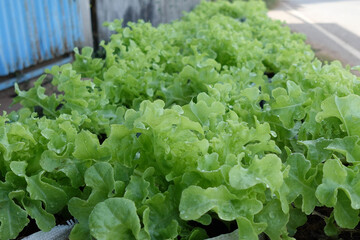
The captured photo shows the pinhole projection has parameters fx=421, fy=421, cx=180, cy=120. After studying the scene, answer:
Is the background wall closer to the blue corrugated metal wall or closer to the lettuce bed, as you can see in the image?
the blue corrugated metal wall

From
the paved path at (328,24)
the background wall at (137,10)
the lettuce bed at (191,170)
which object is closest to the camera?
the lettuce bed at (191,170)

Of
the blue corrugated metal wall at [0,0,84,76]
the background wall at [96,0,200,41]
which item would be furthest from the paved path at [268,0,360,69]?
the blue corrugated metal wall at [0,0,84,76]

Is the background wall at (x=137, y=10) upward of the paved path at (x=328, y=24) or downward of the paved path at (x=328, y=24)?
upward

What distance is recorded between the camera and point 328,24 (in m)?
8.03

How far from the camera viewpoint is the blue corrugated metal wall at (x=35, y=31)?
151 inches

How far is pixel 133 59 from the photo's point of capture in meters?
2.81

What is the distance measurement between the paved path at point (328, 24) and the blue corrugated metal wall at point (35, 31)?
3.05m

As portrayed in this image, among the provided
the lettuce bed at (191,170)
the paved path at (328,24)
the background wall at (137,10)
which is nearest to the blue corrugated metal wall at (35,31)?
the background wall at (137,10)

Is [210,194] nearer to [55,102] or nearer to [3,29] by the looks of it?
[55,102]

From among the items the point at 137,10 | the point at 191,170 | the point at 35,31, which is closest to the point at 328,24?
the point at 137,10

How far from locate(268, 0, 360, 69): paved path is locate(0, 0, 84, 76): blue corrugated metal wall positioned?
3.05 metres

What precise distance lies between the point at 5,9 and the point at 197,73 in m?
2.22

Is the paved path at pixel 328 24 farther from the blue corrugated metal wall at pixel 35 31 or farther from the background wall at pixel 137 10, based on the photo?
the blue corrugated metal wall at pixel 35 31

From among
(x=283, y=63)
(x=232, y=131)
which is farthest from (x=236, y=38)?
(x=232, y=131)
